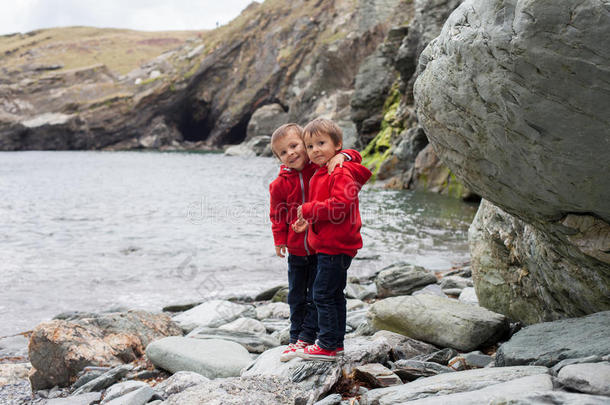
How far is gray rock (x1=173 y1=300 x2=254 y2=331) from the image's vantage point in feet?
21.6

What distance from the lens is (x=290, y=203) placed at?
13.9ft

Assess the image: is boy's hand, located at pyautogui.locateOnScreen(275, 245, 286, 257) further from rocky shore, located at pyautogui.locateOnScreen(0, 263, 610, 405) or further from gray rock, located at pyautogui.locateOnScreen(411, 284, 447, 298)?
gray rock, located at pyautogui.locateOnScreen(411, 284, 447, 298)

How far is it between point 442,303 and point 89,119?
84.7 metres

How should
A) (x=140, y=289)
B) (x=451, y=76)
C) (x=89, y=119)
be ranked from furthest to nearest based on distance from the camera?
(x=89, y=119) < (x=140, y=289) < (x=451, y=76)

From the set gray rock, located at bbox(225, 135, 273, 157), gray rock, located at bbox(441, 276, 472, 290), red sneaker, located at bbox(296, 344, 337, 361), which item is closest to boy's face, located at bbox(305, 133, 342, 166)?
red sneaker, located at bbox(296, 344, 337, 361)

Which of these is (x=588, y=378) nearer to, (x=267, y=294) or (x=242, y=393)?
(x=242, y=393)

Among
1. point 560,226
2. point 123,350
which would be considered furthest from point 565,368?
point 123,350

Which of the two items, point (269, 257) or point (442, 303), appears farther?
point (269, 257)

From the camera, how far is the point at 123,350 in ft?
17.7

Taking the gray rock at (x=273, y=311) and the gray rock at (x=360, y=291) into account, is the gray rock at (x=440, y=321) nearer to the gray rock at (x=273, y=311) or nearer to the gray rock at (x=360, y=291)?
the gray rock at (x=273, y=311)

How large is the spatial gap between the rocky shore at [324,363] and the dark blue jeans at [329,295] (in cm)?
19

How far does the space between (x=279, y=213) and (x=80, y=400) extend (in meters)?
2.38

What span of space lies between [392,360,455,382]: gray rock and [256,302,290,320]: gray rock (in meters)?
3.27

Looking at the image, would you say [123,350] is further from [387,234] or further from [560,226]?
[387,234]
